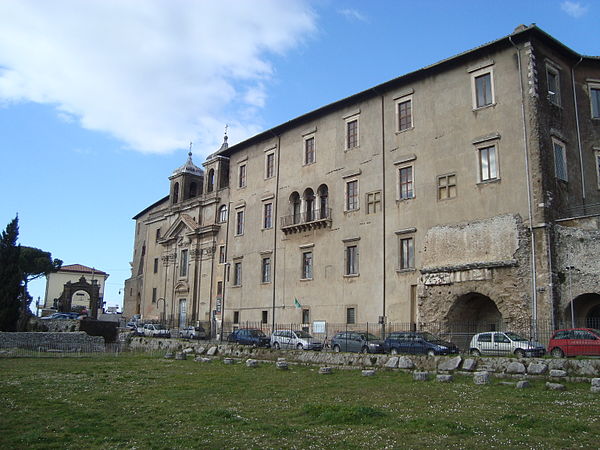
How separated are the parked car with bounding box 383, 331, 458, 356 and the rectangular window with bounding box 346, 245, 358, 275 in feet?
30.1

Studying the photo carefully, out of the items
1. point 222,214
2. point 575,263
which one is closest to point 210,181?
point 222,214

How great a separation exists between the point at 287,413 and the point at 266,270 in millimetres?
30618

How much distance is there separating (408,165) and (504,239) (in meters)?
7.71

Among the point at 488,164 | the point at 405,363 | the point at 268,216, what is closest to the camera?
the point at 405,363

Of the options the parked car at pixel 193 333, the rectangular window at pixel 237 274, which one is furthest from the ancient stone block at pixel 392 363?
the parked car at pixel 193 333

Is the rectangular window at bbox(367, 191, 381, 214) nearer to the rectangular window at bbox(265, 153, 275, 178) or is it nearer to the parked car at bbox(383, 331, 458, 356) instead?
the parked car at bbox(383, 331, 458, 356)

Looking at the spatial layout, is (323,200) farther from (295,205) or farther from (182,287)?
(182,287)

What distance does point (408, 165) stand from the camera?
33.8 m

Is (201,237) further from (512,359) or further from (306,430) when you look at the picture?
(306,430)

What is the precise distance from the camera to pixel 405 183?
33.9 meters

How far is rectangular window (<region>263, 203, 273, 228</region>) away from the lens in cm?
4325

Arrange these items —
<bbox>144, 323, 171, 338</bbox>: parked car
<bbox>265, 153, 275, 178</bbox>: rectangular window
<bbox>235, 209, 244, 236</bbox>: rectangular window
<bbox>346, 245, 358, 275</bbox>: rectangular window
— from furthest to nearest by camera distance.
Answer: <bbox>235, 209, 244, 236</bbox>: rectangular window → <bbox>144, 323, 171, 338</bbox>: parked car → <bbox>265, 153, 275, 178</bbox>: rectangular window → <bbox>346, 245, 358, 275</bbox>: rectangular window

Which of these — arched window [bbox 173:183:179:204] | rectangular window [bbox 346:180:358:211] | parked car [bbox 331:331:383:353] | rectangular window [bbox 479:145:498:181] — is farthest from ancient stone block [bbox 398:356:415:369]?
arched window [bbox 173:183:179:204]

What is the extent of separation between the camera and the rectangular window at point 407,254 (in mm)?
32656
